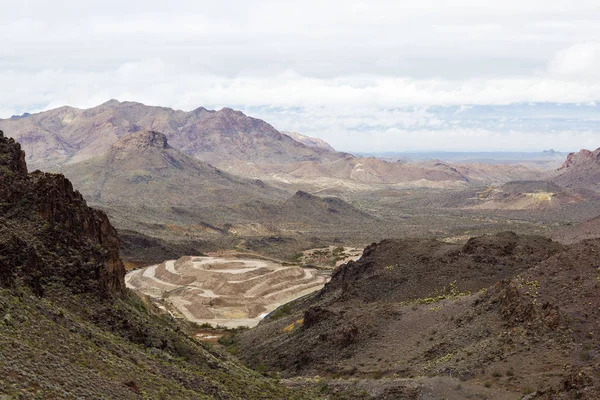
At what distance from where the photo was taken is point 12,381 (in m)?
17.4

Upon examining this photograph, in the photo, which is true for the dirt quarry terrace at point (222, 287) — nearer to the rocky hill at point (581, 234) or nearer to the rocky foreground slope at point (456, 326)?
the rocky foreground slope at point (456, 326)

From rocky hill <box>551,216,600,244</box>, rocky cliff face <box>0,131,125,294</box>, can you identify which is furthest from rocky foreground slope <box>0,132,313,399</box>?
rocky hill <box>551,216,600,244</box>

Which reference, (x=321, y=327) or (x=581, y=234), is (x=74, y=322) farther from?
(x=581, y=234)

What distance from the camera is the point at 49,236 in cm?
3078

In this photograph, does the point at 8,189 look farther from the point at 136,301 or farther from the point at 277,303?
the point at 277,303

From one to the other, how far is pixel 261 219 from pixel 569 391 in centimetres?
16696

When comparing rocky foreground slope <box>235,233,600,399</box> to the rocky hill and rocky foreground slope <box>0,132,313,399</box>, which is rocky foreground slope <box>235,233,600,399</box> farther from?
the rocky hill

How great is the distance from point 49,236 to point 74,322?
702cm

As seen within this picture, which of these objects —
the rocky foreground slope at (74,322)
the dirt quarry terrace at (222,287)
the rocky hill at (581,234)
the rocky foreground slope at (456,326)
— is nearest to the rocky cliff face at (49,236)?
the rocky foreground slope at (74,322)

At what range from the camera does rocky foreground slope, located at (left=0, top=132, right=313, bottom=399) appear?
20.0m

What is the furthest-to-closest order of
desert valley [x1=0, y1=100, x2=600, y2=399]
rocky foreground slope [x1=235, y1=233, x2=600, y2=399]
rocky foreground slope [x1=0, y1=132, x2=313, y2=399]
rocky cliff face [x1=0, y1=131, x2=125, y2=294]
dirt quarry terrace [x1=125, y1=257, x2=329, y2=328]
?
dirt quarry terrace [x1=125, y1=257, x2=329, y2=328] → rocky foreground slope [x1=235, y1=233, x2=600, y2=399] → rocky cliff face [x1=0, y1=131, x2=125, y2=294] → desert valley [x1=0, y1=100, x2=600, y2=399] → rocky foreground slope [x1=0, y1=132, x2=313, y2=399]

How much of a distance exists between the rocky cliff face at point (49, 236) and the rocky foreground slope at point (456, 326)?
14.5 m

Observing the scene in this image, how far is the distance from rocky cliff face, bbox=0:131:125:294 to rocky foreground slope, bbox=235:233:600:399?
14.5 m

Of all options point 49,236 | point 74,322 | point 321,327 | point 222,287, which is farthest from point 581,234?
point 74,322
